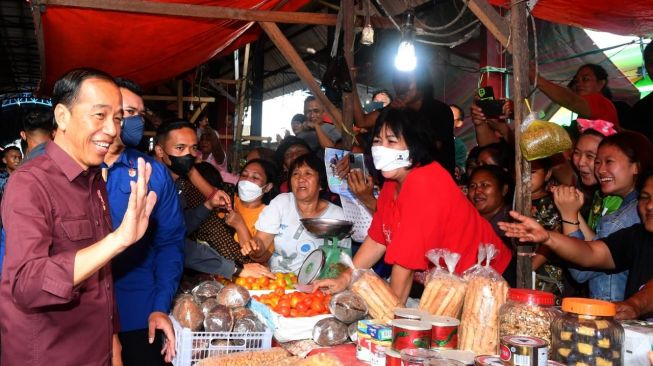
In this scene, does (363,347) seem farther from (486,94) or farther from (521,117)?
(486,94)

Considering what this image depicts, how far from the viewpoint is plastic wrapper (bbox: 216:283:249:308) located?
3.31 meters

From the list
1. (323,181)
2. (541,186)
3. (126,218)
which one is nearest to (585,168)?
(541,186)

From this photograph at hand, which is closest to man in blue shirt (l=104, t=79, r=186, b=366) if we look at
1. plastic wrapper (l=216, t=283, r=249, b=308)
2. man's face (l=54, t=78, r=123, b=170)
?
plastic wrapper (l=216, t=283, r=249, b=308)

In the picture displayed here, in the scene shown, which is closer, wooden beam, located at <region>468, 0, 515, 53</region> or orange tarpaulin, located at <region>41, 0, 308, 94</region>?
wooden beam, located at <region>468, 0, 515, 53</region>

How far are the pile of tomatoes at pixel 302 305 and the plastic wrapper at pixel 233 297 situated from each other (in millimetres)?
193

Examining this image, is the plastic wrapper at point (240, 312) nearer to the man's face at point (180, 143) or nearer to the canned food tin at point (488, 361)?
the man's face at point (180, 143)

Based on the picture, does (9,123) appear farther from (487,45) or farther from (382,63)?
(487,45)

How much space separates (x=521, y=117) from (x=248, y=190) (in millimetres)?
2587

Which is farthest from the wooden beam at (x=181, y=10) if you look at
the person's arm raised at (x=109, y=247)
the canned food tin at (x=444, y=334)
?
the canned food tin at (x=444, y=334)

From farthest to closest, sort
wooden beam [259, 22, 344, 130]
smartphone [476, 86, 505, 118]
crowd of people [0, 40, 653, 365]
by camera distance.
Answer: wooden beam [259, 22, 344, 130], smartphone [476, 86, 505, 118], crowd of people [0, 40, 653, 365]

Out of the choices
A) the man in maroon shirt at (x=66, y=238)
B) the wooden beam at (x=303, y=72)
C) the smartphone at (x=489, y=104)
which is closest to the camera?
the man in maroon shirt at (x=66, y=238)

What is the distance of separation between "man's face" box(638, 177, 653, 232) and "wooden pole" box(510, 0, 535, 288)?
1.87 ft

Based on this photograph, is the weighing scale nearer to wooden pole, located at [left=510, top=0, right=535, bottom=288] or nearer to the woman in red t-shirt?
the woman in red t-shirt

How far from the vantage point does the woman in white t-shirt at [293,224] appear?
471 centimetres
